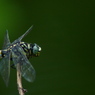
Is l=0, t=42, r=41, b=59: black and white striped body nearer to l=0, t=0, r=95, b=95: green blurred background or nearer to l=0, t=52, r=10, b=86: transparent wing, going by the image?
l=0, t=52, r=10, b=86: transparent wing

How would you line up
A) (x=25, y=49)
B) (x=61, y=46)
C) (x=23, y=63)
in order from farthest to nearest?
1. (x=61, y=46)
2. (x=25, y=49)
3. (x=23, y=63)

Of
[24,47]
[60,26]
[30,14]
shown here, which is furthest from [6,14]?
[24,47]

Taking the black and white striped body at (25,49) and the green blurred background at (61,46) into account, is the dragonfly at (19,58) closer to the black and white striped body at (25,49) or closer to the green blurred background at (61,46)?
the black and white striped body at (25,49)

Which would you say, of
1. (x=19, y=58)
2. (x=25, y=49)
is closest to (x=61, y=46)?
(x=25, y=49)

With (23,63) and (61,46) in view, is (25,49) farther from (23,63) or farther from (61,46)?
(61,46)

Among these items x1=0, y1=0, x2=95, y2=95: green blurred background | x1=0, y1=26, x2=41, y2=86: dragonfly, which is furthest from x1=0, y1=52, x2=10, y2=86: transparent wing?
x1=0, y1=0, x2=95, y2=95: green blurred background

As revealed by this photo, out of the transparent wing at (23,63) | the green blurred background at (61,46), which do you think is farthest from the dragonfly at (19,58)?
the green blurred background at (61,46)

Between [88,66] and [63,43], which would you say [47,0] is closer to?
[63,43]
